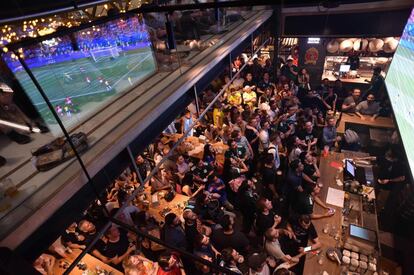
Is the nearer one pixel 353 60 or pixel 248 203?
pixel 248 203

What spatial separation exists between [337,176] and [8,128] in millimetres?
4688

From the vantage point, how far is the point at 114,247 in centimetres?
338

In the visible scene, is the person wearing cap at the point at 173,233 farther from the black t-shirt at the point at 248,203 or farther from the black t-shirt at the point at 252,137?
the black t-shirt at the point at 252,137

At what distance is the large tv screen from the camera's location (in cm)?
294

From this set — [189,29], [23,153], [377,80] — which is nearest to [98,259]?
[23,153]

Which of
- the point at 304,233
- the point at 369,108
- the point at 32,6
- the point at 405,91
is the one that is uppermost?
the point at 32,6

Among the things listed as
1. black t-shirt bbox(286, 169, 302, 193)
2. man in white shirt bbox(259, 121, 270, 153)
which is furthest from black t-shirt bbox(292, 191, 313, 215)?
man in white shirt bbox(259, 121, 270, 153)

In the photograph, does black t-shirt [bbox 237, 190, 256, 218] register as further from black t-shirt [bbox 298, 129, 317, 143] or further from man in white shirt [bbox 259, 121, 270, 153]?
black t-shirt [bbox 298, 129, 317, 143]

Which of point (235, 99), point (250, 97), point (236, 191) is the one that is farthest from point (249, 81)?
point (236, 191)

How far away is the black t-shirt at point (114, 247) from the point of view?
133 inches

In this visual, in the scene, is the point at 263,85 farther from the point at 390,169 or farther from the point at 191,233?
the point at 191,233

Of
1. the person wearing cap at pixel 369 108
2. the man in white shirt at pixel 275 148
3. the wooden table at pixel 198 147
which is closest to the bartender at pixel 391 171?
the person wearing cap at pixel 369 108

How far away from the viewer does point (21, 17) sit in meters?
2.06

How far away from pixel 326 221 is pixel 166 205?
2.51m
